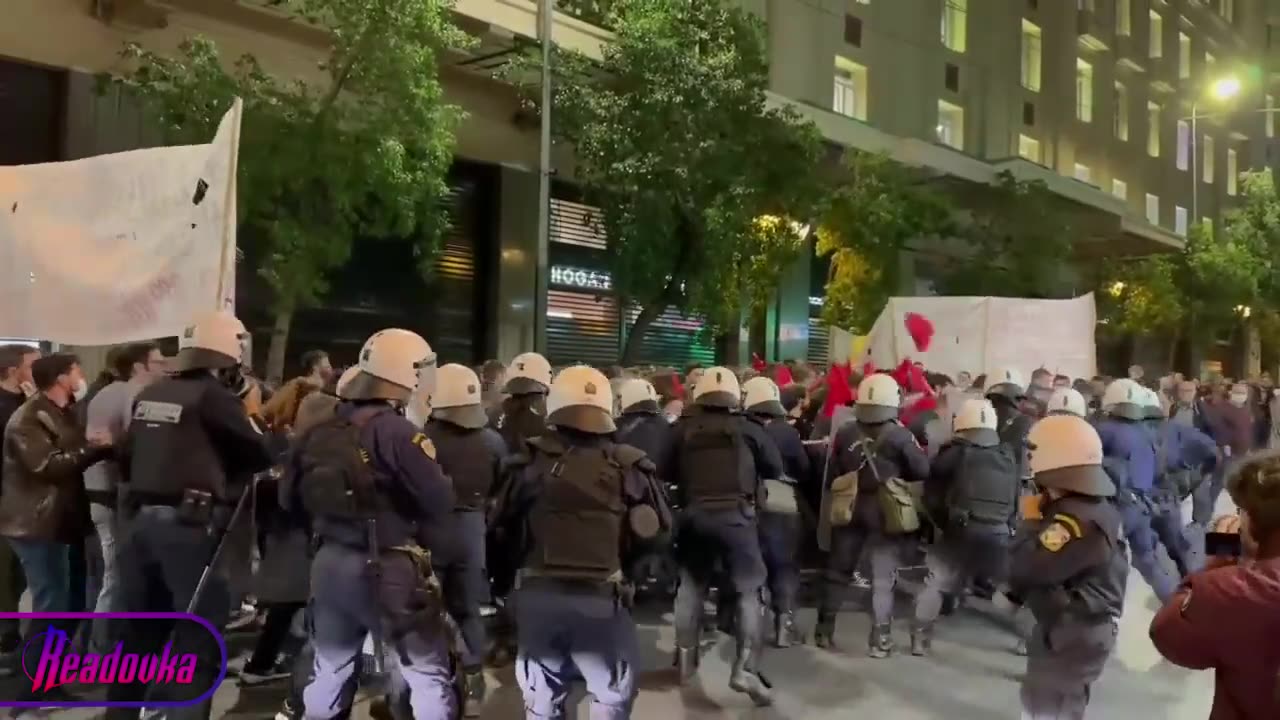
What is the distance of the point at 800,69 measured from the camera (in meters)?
23.7

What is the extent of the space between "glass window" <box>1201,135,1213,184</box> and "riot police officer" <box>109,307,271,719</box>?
153ft

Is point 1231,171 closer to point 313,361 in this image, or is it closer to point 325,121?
point 325,121

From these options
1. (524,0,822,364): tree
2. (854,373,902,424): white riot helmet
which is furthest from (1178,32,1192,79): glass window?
(854,373,902,424): white riot helmet

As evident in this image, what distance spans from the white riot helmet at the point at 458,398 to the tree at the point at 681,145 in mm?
8870

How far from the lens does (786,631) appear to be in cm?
809

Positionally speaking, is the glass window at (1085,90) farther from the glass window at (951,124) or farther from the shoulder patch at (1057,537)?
the shoulder patch at (1057,537)

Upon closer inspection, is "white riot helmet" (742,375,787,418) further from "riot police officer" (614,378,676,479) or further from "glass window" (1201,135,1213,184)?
"glass window" (1201,135,1213,184)

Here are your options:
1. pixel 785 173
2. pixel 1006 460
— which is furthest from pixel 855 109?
pixel 1006 460

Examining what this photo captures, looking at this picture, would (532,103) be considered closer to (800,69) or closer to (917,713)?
(800,69)

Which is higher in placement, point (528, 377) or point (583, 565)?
point (528, 377)

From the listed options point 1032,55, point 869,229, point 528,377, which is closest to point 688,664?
point 528,377

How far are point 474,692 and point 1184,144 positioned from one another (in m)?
43.0

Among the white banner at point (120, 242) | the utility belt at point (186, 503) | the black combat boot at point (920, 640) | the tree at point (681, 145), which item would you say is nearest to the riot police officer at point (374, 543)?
the utility belt at point (186, 503)

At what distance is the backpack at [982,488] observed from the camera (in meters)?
7.55
